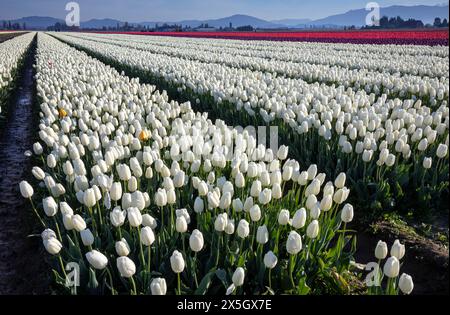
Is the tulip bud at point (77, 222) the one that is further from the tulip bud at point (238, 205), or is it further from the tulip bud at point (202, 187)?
the tulip bud at point (238, 205)

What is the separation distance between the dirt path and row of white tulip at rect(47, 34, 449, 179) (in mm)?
3052

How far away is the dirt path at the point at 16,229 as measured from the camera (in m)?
3.32

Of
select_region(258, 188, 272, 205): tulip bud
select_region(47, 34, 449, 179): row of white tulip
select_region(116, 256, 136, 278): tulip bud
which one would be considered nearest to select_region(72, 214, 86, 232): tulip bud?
select_region(116, 256, 136, 278): tulip bud

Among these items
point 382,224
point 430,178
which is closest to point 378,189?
point 382,224

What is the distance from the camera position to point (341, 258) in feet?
9.59

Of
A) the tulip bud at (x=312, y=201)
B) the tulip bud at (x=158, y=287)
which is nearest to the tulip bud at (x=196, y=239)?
the tulip bud at (x=158, y=287)

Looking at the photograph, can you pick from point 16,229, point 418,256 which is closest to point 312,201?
point 418,256

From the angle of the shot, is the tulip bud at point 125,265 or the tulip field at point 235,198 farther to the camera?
the tulip field at point 235,198

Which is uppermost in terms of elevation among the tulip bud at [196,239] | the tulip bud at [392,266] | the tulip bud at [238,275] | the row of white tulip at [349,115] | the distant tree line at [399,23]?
the distant tree line at [399,23]

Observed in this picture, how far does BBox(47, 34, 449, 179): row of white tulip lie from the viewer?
4.32 meters

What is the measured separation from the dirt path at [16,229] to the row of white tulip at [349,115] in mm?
3052

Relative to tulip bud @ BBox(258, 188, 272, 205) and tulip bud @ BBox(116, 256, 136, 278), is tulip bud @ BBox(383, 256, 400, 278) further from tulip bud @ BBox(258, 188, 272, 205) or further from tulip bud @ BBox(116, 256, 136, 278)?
tulip bud @ BBox(116, 256, 136, 278)
